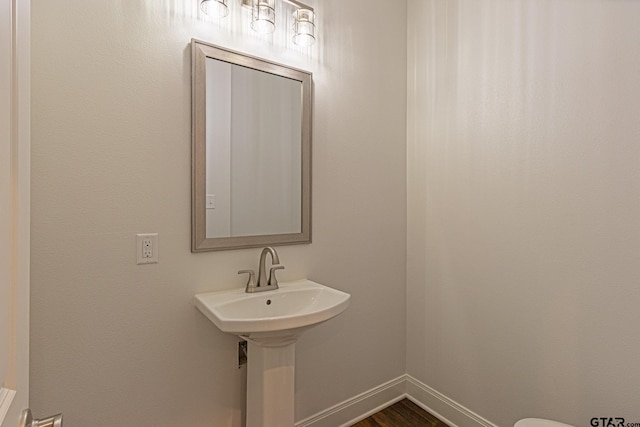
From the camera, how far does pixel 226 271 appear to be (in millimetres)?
1567

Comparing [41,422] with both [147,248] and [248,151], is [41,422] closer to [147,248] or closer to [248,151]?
[147,248]

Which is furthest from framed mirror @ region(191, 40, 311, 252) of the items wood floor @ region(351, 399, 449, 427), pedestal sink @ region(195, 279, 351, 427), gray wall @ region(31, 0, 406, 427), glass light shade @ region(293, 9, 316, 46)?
wood floor @ region(351, 399, 449, 427)

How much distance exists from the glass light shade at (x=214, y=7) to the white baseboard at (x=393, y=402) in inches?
80.8

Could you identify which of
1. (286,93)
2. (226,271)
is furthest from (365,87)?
(226,271)

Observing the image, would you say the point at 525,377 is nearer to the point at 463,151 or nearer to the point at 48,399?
the point at 463,151

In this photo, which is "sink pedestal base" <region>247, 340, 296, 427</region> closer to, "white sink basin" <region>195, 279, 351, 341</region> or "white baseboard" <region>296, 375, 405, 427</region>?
"white sink basin" <region>195, 279, 351, 341</region>

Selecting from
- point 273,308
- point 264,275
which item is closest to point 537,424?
point 273,308

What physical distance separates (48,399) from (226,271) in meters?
0.76

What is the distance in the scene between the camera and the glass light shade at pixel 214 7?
1.42m

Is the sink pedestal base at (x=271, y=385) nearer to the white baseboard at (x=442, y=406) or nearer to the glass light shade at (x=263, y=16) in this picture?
the white baseboard at (x=442, y=406)

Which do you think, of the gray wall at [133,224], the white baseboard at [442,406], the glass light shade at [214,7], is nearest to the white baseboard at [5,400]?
the gray wall at [133,224]

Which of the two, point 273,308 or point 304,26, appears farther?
point 304,26

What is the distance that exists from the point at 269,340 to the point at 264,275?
33 centimetres

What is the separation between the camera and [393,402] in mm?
2186
